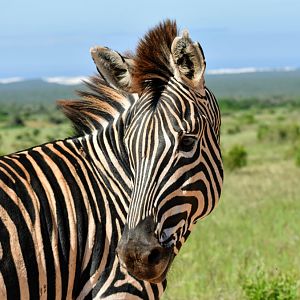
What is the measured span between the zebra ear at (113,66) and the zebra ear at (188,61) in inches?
12.9

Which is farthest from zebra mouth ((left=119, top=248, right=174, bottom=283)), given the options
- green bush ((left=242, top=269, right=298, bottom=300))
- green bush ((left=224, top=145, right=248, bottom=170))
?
green bush ((left=224, top=145, right=248, bottom=170))

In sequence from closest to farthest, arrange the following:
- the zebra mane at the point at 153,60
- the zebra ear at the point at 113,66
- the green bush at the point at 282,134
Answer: the zebra mane at the point at 153,60 < the zebra ear at the point at 113,66 < the green bush at the point at 282,134

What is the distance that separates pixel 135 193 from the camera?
378 cm

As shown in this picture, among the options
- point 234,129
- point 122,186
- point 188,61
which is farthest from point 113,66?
point 234,129

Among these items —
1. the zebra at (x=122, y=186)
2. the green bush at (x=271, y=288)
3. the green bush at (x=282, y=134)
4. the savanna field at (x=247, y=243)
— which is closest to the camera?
the zebra at (x=122, y=186)

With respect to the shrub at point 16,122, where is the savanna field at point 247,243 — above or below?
above

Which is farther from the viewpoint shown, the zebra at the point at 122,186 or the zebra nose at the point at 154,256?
the zebra at the point at 122,186

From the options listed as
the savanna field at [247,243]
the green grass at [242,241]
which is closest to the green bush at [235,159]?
the savanna field at [247,243]

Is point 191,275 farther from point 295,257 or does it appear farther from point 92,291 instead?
point 92,291

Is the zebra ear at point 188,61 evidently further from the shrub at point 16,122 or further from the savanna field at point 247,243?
the shrub at point 16,122

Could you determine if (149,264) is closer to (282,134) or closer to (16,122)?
(282,134)

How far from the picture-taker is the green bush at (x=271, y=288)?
723 cm

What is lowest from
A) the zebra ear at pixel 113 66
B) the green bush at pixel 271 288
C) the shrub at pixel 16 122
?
the shrub at pixel 16 122

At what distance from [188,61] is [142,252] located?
1.15m
